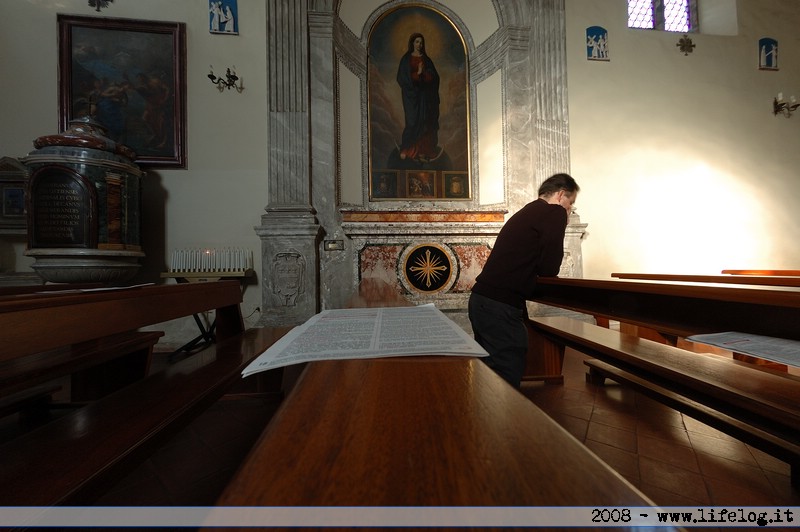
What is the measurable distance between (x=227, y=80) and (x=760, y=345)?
5.19 m

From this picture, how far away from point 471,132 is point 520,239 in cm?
352

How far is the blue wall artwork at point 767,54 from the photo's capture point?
536cm

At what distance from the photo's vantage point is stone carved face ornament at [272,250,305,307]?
3900 mm

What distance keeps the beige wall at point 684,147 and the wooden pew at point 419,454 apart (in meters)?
5.08

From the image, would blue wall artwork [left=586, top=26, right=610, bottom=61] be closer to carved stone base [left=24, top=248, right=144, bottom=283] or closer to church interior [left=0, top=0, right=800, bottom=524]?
church interior [left=0, top=0, right=800, bottom=524]

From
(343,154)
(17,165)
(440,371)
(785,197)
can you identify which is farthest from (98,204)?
A: (785,197)

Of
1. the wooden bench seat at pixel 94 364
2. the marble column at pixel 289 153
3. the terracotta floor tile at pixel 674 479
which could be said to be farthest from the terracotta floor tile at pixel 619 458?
the marble column at pixel 289 153

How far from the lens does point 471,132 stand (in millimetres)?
4871

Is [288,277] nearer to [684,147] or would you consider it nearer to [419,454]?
[419,454]

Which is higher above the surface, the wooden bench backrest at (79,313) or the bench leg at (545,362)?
the wooden bench backrest at (79,313)

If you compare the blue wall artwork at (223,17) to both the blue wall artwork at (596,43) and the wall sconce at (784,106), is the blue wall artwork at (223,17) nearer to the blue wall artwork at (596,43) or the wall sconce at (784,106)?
the blue wall artwork at (596,43)

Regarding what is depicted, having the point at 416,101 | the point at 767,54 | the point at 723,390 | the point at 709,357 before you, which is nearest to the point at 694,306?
the point at 723,390

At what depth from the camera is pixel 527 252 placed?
1.86 metres

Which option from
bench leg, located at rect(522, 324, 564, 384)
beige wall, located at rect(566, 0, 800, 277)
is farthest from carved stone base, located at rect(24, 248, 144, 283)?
beige wall, located at rect(566, 0, 800, 277)
